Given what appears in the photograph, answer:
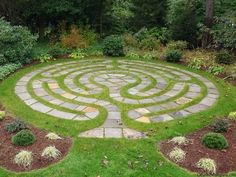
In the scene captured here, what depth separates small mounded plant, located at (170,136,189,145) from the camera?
25.2ft

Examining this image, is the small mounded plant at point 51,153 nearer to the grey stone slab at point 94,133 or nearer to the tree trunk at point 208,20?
the grey stone slab at point 94,133

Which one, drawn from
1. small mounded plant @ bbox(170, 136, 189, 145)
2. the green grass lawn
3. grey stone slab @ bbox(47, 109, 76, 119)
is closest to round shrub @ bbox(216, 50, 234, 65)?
the green grass lawn

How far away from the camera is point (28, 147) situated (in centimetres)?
743

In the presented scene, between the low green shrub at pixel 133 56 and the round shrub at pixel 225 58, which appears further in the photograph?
the low green shrub at pixel 133 56

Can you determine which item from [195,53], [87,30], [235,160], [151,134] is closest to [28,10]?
[87,30]

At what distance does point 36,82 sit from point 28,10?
8053 millimetres

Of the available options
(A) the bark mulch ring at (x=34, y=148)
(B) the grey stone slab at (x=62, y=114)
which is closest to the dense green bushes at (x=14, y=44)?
(B) the grey stone slab at (x=62, y=114)

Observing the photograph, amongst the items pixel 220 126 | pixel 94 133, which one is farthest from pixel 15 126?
pixel 220 126

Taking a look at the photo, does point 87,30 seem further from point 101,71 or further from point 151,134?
point 151,134

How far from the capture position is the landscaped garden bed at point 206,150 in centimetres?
684

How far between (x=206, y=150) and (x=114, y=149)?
1.96 meters

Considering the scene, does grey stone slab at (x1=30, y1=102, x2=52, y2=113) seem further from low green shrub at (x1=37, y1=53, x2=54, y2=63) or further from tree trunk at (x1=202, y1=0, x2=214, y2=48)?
tree trunk at (x1=202, y1=0, x2=214, y2=48)

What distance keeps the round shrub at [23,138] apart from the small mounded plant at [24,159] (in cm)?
49

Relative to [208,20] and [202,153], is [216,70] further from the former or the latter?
[202,153]
